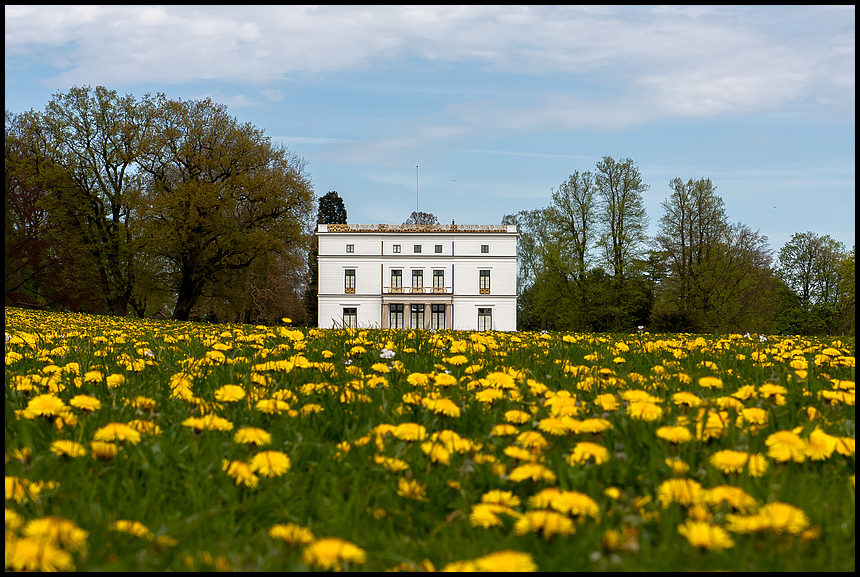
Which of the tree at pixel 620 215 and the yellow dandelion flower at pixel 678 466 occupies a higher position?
the tree at pixel 620 215

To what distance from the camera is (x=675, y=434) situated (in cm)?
189

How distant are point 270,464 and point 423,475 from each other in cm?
43

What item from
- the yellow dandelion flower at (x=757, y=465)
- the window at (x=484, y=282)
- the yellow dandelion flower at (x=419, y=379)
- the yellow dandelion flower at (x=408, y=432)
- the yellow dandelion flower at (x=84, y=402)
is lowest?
the yellow dandelion flower at (x=757, y=465)

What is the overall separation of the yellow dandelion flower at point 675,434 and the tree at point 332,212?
53956 millimetres

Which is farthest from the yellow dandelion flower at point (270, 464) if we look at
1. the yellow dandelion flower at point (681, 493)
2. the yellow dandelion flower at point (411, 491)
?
the yellow dandelion flower at point (681, 493)

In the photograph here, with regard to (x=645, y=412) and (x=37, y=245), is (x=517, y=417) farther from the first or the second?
(x=37, y=245)

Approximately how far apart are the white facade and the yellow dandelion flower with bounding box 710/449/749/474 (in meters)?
47.8

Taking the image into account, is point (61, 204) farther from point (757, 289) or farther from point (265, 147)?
point (757, 289)

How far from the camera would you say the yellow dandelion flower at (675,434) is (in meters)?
1.88

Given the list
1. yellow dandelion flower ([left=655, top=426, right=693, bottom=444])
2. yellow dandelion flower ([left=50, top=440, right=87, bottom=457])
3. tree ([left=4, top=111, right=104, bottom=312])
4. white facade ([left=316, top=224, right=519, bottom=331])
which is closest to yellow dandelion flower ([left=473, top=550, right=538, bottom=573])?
yellow dandelion flower ([left=655, top=426, right=693, bottom=444])

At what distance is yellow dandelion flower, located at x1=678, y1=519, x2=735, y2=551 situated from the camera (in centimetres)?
120

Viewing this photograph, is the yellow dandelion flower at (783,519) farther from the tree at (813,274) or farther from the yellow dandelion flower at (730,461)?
the tree at (813,274)

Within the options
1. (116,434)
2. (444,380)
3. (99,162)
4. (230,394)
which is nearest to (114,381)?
(230,394)

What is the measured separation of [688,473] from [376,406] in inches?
48.0
